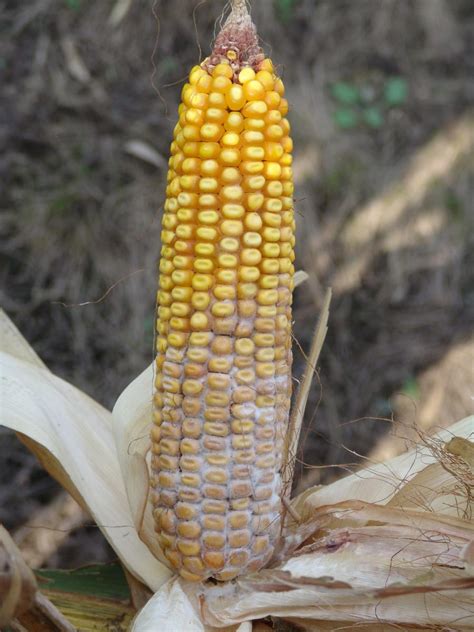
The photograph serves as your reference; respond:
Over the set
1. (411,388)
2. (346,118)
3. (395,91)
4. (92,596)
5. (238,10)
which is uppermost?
(395,91)

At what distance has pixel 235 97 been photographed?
0.94 metres

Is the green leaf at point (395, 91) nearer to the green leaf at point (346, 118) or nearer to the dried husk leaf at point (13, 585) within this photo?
the green leaf at point (346, 118)

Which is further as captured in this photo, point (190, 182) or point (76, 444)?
point (76, 444)

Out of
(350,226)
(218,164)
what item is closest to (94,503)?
(218,164)

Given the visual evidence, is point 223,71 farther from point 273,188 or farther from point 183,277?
point 183,277

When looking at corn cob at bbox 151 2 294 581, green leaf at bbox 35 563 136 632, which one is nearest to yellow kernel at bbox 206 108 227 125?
corn cob at bbox 151 2 294 581

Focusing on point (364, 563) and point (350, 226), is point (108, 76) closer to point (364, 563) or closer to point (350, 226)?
point (350, 226)

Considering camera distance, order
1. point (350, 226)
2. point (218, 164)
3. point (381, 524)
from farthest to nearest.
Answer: point (350, 226), point (381, 524), point (218, 164)

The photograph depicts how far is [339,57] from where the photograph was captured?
2693 mm

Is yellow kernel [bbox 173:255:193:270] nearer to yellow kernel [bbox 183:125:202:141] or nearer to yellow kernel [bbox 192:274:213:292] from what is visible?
yellow kernel [bbox 192:274:213:292]

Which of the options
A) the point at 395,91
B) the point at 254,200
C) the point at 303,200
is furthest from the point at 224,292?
the point at 395,91

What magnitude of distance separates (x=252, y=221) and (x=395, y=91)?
6.46 ft

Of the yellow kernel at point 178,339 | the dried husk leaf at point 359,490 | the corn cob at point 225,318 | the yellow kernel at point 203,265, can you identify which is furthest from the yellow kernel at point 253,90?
the dried husk leaf at point 359,490

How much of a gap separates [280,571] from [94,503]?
0.98 feet
